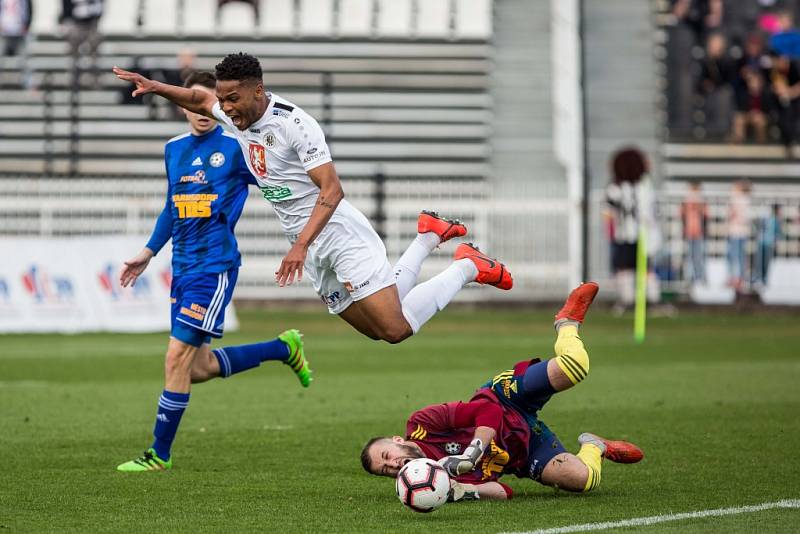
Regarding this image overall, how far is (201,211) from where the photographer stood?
9.09 meters

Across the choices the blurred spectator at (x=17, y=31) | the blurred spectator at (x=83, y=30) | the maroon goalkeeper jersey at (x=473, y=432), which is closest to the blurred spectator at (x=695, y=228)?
the blurred spectator at (x=83, y=30)

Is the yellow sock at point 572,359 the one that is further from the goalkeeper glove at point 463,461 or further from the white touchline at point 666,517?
the white touchline at point 666,517

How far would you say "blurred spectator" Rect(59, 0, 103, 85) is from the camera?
29.0m

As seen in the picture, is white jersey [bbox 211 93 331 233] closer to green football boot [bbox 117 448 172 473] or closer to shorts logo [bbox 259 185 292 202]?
shorts logo [bbox 259 185 292 202]

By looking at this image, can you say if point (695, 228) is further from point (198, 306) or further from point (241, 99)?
point (241, 99)

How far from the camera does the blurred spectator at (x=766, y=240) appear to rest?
26.4m

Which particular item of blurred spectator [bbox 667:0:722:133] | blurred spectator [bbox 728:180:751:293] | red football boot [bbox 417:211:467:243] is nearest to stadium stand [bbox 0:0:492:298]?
blurred spectator [bbox 667:0:722:133]

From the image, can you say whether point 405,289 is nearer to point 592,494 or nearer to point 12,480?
point 592,494

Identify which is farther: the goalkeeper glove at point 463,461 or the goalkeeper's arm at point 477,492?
the goalkeeper's arm at point 477,492

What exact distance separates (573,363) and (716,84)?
23.2 m

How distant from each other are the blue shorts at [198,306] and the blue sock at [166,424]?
15.8 inches

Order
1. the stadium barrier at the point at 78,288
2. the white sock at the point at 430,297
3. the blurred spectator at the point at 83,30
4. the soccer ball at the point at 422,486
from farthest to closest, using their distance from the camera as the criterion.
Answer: the blurred spectator at the point at 83,30 < the stadium barrier at the point at 78,288 < the white sock at the point at 430,297 < the soccer ball at the point at 422,486

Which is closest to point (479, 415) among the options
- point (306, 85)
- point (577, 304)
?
point (577, 304)

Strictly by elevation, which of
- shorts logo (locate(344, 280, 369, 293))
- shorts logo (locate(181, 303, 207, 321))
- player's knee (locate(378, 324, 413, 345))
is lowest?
player's knee (locate(378, 324, 413, 345))
